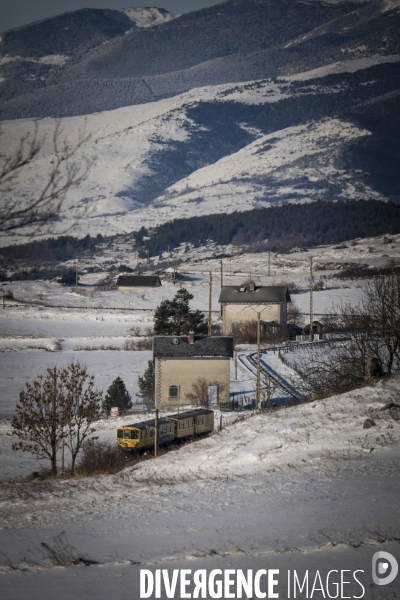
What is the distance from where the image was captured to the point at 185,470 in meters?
18.4

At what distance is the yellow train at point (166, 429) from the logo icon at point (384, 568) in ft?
56.2

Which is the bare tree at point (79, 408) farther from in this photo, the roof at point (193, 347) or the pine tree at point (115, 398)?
the roof at point (193, 347)

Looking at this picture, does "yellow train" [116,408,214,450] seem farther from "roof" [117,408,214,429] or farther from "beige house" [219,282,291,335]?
"beige house" [219,282,291,335]

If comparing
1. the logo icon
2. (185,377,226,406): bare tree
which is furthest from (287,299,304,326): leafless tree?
the logo icon

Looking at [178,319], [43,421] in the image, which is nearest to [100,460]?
[43,421]

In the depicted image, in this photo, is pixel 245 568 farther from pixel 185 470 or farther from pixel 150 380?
pixel 150 380

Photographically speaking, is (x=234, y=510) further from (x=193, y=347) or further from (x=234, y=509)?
(x=193, y=347)

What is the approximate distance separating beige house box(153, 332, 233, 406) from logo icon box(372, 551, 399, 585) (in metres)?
30.2

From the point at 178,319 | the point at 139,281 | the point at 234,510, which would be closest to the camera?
the point at 234,510

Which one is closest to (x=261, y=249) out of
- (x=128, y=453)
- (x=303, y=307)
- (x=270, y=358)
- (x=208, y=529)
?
(x=303, y=307)

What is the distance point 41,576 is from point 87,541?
5.72 ft

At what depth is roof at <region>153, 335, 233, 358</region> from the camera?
137 ft

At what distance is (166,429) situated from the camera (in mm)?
30031

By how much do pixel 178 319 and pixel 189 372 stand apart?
15.5 metres
